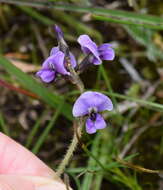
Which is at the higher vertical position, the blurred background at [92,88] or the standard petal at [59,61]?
the standard petal at [59,61]

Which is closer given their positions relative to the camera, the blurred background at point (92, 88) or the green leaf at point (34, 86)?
the green leaf at point (34, 86)

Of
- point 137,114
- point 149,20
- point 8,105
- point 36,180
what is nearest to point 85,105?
point 36,180

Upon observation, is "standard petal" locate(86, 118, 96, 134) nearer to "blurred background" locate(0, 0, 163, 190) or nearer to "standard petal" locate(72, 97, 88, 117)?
"standard petal" locate(72, 97, 88, 117)

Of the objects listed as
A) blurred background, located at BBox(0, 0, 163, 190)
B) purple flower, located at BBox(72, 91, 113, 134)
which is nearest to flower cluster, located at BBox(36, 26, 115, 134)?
purple flower, located at BBox(72, 91, 113, 134)

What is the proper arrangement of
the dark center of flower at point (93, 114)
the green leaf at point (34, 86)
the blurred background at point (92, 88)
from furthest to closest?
the blurred background at point (92, 88) < the green leaf at point (34, 86) < the dark center of flower at point (93, 114)

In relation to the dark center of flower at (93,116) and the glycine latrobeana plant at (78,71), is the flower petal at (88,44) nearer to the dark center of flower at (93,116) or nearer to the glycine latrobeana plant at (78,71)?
the glycine latrobeana plant at (78,71)

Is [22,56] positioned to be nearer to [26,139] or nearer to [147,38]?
[26,139]

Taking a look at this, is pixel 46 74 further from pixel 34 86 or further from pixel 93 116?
pixel 34 86

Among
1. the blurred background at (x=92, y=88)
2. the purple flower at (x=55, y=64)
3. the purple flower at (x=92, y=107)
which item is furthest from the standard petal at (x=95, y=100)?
the blurred background at (x=92, y=88)
